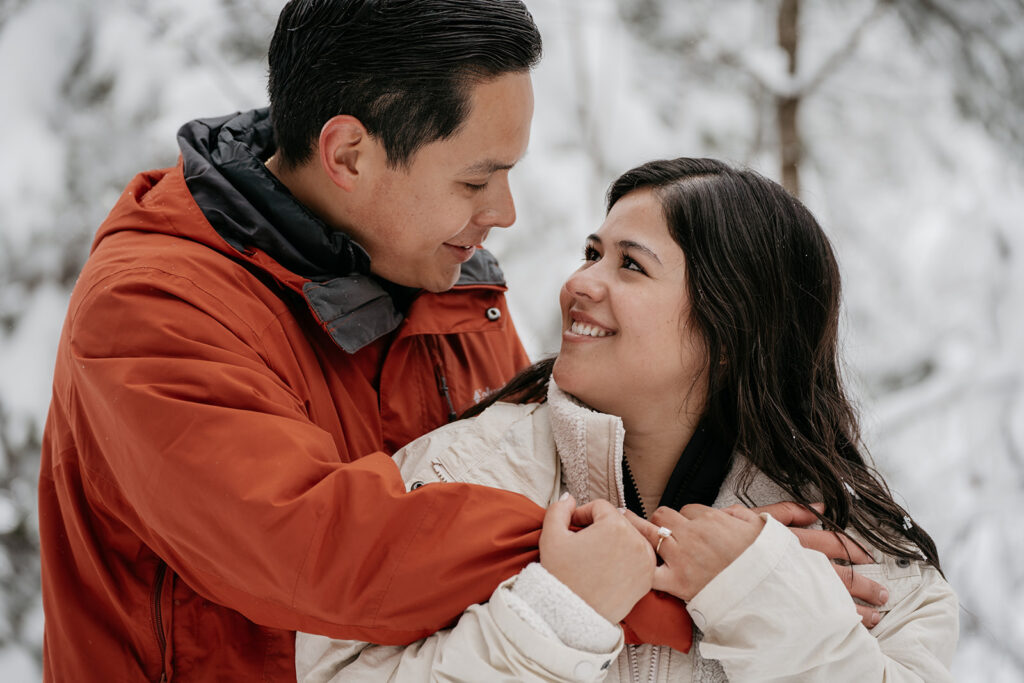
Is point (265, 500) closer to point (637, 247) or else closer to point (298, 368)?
point (298, 368)

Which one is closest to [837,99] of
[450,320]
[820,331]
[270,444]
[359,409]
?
[820,331]

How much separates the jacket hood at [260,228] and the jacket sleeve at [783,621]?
2.73ft

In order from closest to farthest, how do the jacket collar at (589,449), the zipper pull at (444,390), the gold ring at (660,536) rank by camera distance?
the gold ring at (660,536)
the jacket collar at (589,449)
the zipper pull at (444,390)

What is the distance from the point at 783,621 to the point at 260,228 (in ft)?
3.89

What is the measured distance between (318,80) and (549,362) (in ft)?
2.60

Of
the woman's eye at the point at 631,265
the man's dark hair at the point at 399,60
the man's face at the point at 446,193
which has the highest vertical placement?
the man's dark hair at the point at 399,60

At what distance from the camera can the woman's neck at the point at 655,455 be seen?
1.92 metres

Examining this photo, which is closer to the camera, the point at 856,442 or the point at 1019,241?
the point at 856,442

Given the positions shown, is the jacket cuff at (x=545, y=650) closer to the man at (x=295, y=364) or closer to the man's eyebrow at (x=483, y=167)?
the man at (x=295, y=364)

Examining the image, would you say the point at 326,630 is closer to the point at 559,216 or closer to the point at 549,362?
the point at 549,362

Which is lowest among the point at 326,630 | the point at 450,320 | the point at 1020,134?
the point at 326,630

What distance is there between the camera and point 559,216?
14.1 feet

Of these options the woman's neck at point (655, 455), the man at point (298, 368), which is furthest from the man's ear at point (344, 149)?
the woman's neck at point (655, 455)

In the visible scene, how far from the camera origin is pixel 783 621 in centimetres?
145
